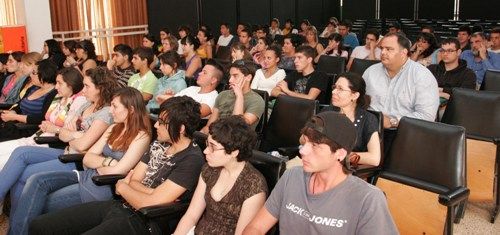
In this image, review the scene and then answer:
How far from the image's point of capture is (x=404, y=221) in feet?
9.09

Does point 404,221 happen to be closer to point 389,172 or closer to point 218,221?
point 389,172

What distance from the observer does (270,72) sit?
536 centimetres

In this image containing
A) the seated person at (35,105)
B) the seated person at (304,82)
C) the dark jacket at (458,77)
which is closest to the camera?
the seated person at (35,105)

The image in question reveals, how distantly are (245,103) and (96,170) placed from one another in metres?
1.29

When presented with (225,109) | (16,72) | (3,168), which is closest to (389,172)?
(225,109)

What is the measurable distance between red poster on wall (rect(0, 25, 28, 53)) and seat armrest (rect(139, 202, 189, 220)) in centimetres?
773

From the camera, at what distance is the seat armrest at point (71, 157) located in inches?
136

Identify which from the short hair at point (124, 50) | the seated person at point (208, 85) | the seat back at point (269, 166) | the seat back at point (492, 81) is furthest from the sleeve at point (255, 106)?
the short hair at point (124, 50)

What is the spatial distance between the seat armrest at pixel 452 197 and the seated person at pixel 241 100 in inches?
68.2

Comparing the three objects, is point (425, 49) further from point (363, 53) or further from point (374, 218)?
point (374, 218)

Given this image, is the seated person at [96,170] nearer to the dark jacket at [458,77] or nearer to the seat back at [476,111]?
the seat back at [476,111]

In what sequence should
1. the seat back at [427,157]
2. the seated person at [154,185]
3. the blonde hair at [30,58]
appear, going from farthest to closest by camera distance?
1. the blonde hair at [30,58]
2. the seat back at [427,157]
3. the seated person at [154,185]

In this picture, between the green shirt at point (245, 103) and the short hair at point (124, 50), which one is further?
the short hair at point (124, 50)

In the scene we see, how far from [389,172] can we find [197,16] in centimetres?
1014
